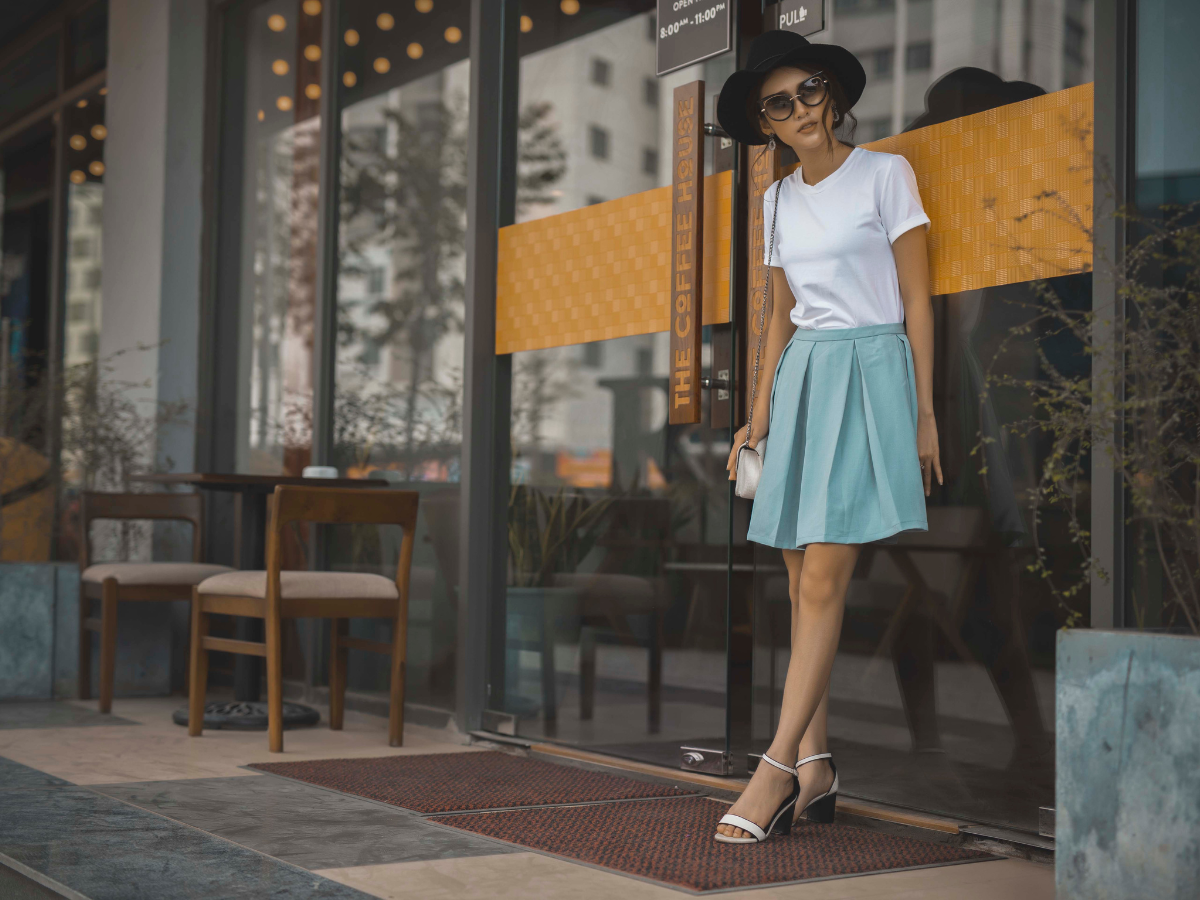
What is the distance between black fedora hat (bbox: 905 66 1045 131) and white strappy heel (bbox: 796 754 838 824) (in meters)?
1.43

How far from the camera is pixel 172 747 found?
384 cm

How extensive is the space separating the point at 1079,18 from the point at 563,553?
6.82ft

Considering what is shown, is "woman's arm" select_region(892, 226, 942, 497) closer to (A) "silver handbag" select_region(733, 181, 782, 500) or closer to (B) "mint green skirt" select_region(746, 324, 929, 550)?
(B) "mint green skirt" select_region(746, 324, 929, 550)

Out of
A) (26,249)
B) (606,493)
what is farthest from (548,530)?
(26,249)

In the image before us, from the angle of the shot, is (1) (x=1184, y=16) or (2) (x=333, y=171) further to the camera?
(2) (x=333, y=171)

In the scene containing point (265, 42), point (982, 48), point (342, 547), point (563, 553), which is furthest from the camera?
point (265, 42)

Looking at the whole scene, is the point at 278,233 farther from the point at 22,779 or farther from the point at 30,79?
the point at 30,79

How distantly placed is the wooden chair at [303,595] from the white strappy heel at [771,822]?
63.9 inches

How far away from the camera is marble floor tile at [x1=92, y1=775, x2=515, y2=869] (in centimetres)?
246

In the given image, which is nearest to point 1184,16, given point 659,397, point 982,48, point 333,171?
point 982,48

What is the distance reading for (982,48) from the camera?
9.39ft

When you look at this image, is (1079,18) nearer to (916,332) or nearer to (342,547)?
(916,332)

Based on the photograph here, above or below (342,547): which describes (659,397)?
above

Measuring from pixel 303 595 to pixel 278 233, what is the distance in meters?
2.23
